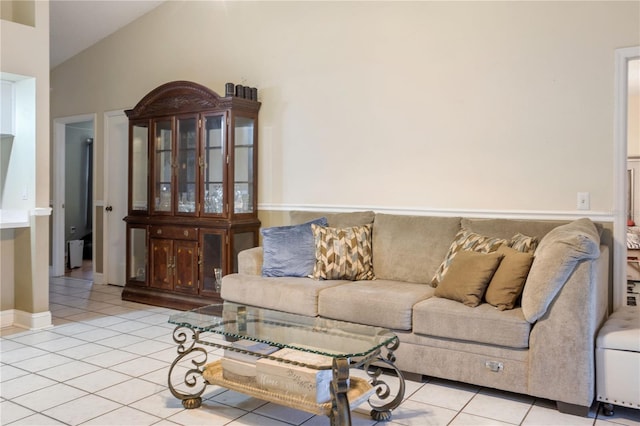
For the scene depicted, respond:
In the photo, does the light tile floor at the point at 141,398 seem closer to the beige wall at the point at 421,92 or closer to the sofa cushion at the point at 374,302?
the sofa cushion at the point at 374,302

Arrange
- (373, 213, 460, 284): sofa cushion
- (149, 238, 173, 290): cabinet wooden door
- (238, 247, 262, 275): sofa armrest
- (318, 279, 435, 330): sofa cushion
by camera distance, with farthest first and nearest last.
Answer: (149, 238, 173, 290): cabinet wooden door, (238, 247, 262, 275): sofa armrest, (373, 213, 460, 284): sofa cushion, (318, 279, 435, 330): sofa cushion

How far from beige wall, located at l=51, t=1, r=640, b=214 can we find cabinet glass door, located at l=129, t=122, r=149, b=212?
0.72 metres

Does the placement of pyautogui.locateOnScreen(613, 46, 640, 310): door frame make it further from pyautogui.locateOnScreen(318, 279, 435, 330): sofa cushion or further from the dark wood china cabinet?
the dark wood china cabinet

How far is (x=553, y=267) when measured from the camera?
8.35ft

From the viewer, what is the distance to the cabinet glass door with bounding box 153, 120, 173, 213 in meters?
4.94

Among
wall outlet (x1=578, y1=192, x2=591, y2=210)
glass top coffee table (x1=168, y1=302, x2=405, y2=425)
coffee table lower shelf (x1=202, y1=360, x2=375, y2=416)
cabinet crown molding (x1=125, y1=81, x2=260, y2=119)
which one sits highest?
cabinet crown molding (x1=125, y1=81, x2=260, y2=119)

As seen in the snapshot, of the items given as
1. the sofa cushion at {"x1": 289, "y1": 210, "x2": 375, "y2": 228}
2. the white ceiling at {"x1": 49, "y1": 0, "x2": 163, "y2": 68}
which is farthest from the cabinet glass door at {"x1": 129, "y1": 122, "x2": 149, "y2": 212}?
the sofa cushion at {"x1": 289, "y1": 210, "x2": 375, "y2": 228}

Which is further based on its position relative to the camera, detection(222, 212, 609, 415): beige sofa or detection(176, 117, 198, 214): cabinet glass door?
detection(176, 117, 198, 214): cabinet glass door

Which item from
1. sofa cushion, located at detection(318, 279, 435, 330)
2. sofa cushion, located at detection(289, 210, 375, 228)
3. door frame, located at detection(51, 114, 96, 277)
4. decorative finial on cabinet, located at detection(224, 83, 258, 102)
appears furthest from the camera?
door frame, located at detection(51, 114, 96, 277)

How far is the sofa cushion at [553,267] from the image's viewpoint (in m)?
2.50

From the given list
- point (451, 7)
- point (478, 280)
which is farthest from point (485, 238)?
point (451, 7)

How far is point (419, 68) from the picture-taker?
395 centimetres

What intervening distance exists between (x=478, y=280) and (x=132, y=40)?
4725mm

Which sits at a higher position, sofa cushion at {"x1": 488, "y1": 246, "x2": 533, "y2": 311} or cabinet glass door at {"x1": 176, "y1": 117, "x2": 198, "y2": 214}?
cabinet glass door at {"x1": 176, "y1": 117, "x2": 198, "y2": 214}
